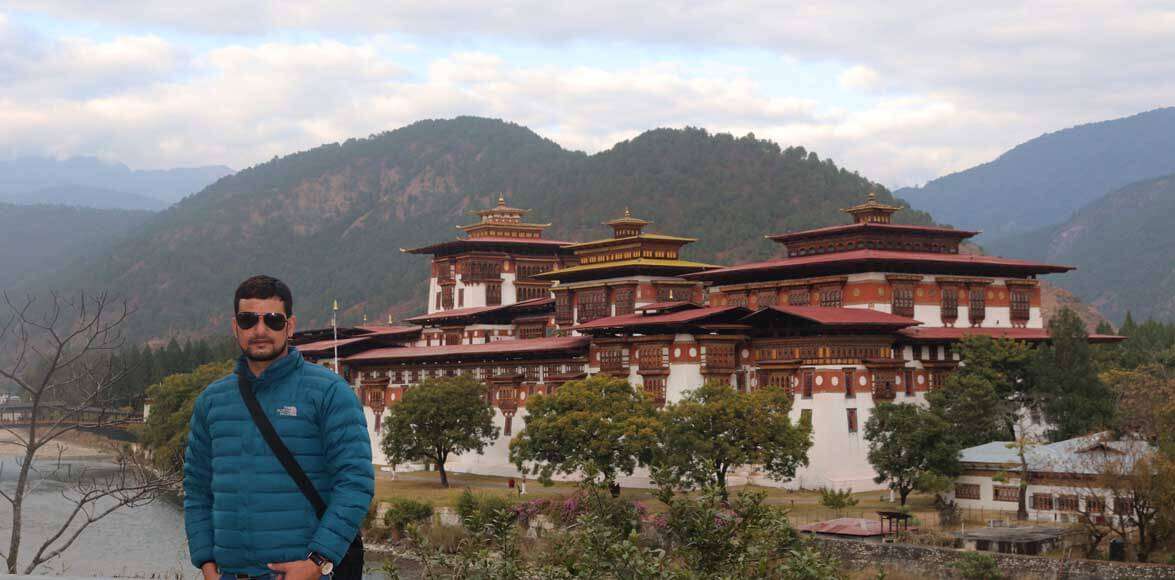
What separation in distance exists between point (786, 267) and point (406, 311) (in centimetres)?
12855

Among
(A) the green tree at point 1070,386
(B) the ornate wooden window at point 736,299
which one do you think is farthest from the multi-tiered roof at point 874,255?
(A) the green tree at point 1070,386

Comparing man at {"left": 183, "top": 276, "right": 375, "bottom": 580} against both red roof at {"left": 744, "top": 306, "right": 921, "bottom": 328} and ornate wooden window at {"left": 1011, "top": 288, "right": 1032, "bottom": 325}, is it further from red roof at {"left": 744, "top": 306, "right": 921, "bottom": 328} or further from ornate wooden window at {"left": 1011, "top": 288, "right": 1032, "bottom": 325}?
ornate wooden window at {"left": 1011, "top": 288, "right": 1032, "bottom": 325}

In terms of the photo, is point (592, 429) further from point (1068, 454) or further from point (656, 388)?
point (1068, 454)

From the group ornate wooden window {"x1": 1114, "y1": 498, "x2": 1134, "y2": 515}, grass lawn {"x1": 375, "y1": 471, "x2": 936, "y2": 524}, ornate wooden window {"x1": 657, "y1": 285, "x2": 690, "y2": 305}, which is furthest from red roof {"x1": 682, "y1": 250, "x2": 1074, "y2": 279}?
ornate wooden window {"x1": 1114, "y1": 498, "x2": 1134, "y2": 515}

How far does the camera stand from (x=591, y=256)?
78.0 metres

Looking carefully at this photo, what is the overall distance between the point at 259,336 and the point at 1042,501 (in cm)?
4435

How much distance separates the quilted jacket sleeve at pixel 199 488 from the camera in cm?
924

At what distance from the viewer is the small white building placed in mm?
45375

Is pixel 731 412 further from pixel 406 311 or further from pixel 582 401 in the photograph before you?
pixel 406 311

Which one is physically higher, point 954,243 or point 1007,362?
point 954,243

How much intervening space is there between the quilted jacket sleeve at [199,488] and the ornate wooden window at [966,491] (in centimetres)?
4568

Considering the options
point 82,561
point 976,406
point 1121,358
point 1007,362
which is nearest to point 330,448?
point 82,561

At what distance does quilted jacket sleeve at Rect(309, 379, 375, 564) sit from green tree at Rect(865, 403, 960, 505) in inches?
1754

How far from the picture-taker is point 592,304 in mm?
75500
